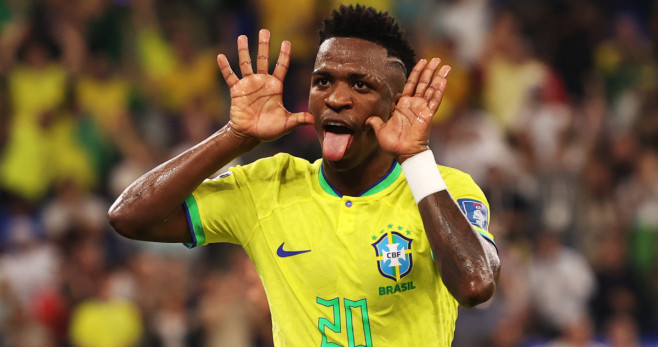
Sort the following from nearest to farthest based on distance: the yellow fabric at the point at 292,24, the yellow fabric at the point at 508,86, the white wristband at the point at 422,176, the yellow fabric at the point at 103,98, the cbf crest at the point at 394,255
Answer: the white wristband at the point at 422,176 → the cbf crest at the point at 394,255 → the yellow fabric at the point at 103,98 → the yellow fabric at the point at 292,24 → the yellow fabric at the point at 508,86

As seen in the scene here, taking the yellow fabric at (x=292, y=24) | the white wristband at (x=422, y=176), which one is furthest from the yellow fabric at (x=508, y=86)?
the white wristband at (x=422, y=176)

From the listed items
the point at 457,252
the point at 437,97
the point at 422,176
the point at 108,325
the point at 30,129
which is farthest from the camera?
the point at 30,129

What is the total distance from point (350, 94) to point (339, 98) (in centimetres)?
6

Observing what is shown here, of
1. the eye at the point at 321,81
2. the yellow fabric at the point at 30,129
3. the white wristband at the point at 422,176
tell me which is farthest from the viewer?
the yellow fabric at the point at 30,129

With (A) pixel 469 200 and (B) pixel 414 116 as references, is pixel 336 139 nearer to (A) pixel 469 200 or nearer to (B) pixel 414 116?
(B) pixel 414 116

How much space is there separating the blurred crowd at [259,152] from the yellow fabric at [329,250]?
4.27 meters

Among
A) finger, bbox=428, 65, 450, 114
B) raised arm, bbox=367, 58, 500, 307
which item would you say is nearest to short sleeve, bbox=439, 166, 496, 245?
raised arm, bbox=367, 58, 500, 307

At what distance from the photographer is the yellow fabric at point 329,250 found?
3822 millimetres

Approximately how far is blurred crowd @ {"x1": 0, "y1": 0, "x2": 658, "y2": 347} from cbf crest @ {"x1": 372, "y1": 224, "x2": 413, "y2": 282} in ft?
15.0

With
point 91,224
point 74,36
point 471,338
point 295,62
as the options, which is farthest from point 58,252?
point 471,338

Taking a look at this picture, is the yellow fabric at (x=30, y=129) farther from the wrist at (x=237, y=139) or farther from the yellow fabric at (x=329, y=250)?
the wrist at (x=237, y=139)

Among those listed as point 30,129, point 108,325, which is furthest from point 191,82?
point 108,325

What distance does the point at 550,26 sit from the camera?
11.7 meters

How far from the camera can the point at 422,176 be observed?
3586mm
